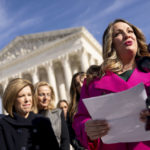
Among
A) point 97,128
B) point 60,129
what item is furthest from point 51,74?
point 97,128

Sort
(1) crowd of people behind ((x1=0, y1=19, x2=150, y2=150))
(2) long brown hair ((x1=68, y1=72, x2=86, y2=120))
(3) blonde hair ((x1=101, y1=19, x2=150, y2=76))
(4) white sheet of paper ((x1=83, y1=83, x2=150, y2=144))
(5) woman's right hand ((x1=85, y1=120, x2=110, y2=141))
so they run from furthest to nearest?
(2) long brown hair ((x1=68, y1=72, x2=86, y2=120)) → (3) blonde hair ((x1=101, y1=19, x2=150, y2=76)) → (1) crowd of people behind ((x1=0, y1=19, x2=150, y2=150)) → (5) woman's right hand ((x1=85, y1=120, x2=110, y2=141)) → (4) white sheet of paper ((x1=83, y1=83, x2=150, y2=144))

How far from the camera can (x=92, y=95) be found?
258 centimetres

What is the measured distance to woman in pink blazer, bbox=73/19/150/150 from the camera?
2.22 m

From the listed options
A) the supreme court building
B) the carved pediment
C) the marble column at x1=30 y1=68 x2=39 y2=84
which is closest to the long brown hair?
the supreme court building

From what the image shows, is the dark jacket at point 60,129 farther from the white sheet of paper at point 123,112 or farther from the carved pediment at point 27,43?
A: the carved pediment at point 27,43

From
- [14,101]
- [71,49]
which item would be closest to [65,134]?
[14,101]

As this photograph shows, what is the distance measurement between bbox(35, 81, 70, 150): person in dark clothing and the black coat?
72 centimetres

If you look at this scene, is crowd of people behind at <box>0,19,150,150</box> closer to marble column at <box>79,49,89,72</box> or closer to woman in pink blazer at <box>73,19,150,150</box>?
woman in pink blazer at <box>73,19,150,150</box>

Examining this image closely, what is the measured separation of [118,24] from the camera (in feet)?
9.48

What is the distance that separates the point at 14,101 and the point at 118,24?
2.17 meters

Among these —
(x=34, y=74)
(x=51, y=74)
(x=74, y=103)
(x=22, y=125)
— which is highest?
(x=34, y=74)

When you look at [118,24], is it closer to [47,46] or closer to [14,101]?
[14,101]

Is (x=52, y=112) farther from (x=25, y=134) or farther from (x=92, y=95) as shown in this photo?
(x=92, y=95)

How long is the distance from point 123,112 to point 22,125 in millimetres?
2144
